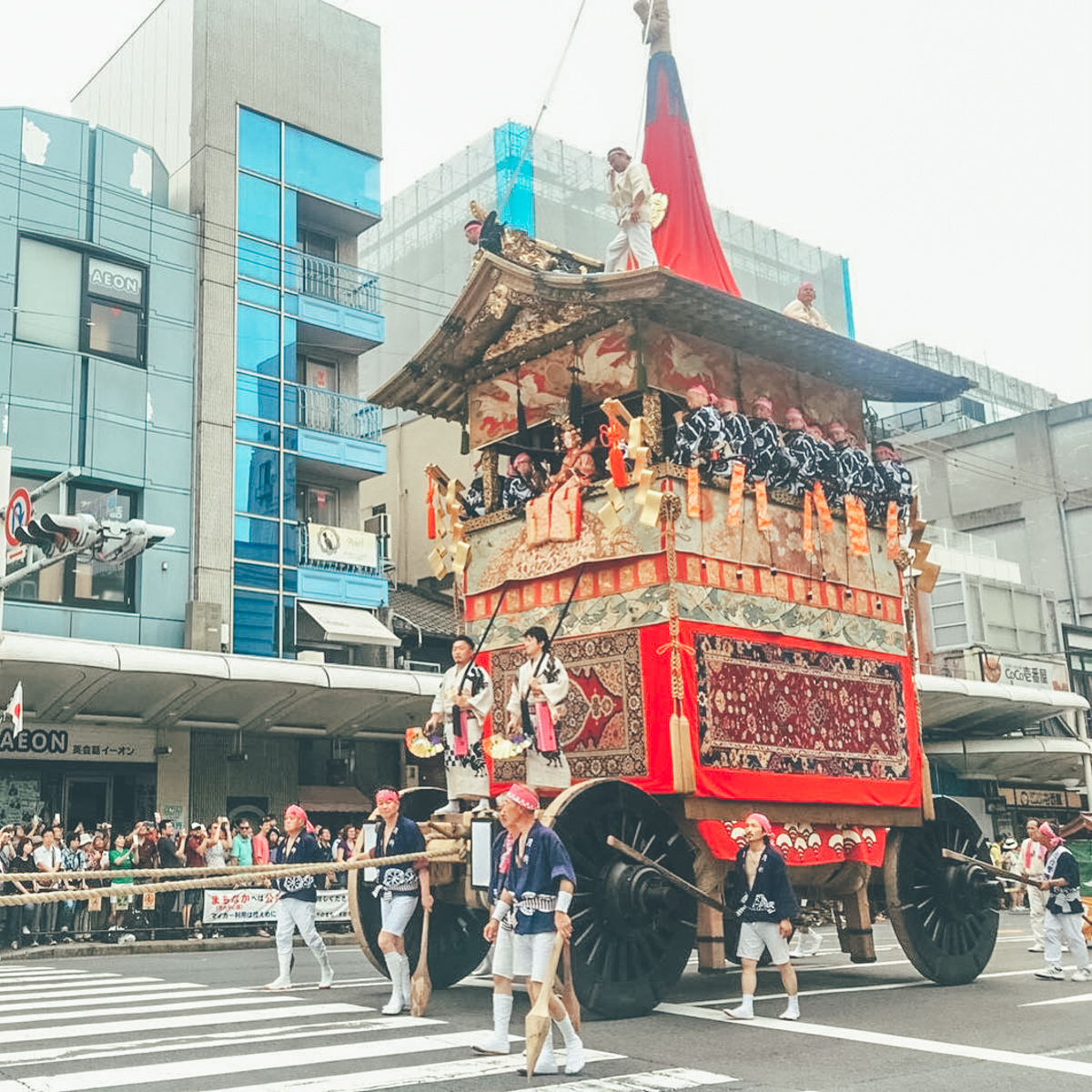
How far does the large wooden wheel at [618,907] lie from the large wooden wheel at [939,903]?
3188 mm

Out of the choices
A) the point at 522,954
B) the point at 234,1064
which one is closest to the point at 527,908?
the point at 522,954

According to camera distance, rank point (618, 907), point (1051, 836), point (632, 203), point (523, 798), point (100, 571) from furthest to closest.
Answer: point (100, 571) → point (1051, 836) → point (632, 203) → point (618, 907) → point (523, 798)

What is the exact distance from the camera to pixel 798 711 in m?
12.5

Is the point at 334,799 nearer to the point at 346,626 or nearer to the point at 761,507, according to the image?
the point at 346,626

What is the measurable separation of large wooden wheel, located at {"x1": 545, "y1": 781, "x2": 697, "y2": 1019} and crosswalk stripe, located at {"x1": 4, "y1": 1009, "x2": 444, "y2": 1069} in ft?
4.58

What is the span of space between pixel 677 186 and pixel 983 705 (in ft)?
85.7

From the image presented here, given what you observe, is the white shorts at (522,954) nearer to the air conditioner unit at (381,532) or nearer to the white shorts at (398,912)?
the white shorts at (398,912)

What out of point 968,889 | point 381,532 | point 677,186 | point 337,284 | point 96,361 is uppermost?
point 337,284

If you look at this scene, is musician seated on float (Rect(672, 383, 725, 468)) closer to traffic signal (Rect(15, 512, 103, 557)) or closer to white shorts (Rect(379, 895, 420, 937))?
white shorts (Rect(379, 895, 420, 937))

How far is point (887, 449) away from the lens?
562 inches

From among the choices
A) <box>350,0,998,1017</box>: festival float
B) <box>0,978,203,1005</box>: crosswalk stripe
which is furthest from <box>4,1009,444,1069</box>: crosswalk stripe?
<box>0,978,203,1005</box>: crosswalk stripe

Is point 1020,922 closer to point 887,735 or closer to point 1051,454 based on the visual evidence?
point 887,735

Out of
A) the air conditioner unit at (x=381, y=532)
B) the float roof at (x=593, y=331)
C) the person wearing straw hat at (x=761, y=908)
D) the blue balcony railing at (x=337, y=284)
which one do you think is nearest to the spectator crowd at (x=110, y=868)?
the float roof at (x=593, y=331)

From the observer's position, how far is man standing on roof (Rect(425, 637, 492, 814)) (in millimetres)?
11742
